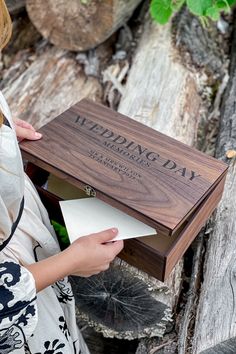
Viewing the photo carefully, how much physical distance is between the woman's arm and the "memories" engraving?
25 centimetres

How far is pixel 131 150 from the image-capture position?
1.85 m

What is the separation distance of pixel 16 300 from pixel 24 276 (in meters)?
0.06

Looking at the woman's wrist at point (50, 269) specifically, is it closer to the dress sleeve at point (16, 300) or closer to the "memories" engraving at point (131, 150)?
the dress sleeve at point (16, 300)

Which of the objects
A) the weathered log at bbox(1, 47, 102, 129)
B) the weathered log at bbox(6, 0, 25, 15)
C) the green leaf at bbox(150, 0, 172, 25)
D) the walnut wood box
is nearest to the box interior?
the walnut wood box

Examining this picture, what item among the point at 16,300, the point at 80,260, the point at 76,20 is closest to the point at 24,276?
the point at 16,300

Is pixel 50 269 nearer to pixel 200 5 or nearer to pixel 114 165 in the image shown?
pixel 114 165

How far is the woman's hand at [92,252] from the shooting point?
1.58m

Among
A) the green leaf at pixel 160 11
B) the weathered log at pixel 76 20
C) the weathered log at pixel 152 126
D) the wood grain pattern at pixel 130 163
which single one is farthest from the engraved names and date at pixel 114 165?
the weathered log at pixel 76 20

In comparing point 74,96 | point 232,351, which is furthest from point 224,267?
point 74,96

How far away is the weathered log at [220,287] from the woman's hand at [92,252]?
1.07 feet

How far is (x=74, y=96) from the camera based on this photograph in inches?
109

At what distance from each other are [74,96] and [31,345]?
4.21 ft

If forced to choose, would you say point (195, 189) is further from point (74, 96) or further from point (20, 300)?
point (74, 96)

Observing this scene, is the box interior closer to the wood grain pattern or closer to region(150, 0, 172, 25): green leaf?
the wood grain pattern
